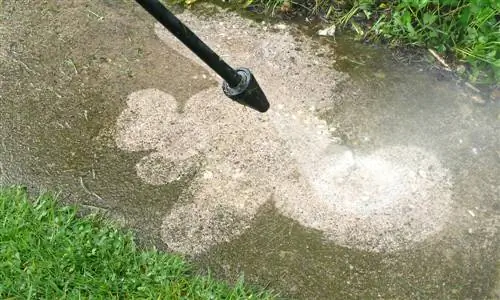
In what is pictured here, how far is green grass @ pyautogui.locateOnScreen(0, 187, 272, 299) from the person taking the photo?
1.84 meters

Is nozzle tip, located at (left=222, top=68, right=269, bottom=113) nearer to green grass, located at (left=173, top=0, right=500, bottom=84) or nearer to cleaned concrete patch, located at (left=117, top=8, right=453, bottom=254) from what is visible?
cleaned concrete patch, located at (left=117, top=8, right=453, bottom=254)

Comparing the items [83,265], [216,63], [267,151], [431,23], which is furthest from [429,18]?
[83,265]

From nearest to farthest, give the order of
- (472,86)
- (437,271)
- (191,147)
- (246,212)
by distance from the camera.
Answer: (437,271), (246,212), (191,147), (472,86)

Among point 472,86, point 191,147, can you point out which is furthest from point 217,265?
point 472,86

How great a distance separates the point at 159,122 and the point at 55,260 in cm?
73

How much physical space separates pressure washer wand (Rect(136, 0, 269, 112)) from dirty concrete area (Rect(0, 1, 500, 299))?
1.35 feet

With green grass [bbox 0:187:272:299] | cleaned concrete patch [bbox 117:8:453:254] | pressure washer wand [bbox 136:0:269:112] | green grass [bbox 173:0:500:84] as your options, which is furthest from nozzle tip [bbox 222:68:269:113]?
green grass [bbox 173:0:500:84]

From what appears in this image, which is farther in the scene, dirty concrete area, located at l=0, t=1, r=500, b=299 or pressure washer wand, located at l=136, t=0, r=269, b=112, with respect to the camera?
dirty concrete area, located at l=0, t=1, r=500, b=299

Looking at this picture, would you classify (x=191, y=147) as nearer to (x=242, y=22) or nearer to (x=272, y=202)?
(x=272, y=202)

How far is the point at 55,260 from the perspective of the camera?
1.91 meters

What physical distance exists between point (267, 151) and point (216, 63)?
645 millimetres

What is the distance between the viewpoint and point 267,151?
7.20 feet

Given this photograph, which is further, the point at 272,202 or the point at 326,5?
the point at 326,5

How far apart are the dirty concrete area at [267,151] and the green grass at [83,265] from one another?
8 cm
